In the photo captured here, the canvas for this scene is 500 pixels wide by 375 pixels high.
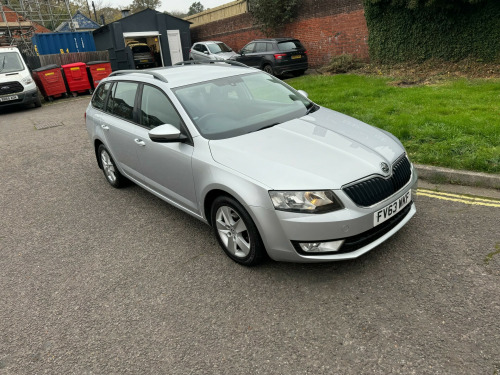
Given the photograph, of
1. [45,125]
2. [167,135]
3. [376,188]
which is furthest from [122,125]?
[45,125]

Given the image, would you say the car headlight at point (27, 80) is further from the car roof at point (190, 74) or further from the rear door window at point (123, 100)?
the car roof at point (190, 74)

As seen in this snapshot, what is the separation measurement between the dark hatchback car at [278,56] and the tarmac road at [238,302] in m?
11.3

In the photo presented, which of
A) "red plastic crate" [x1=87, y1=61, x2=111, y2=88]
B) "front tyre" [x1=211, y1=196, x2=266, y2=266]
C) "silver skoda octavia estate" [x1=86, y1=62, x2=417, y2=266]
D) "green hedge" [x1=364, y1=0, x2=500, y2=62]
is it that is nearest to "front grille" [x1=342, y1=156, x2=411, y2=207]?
"silver skoda octavia estate" [x1=86, y1=62, x2=417, y2=266]

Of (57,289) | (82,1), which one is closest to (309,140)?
(57,289)

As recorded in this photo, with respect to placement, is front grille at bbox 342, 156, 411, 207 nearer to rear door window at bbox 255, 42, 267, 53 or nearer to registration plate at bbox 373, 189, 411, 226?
registration plate at bbox 373, 189, 411, 226

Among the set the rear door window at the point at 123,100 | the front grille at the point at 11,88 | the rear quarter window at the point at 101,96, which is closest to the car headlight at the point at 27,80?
the front grille at the point at 11,88

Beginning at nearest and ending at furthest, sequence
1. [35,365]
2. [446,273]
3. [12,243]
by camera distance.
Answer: [35,365] → [446,273] → [12,243]

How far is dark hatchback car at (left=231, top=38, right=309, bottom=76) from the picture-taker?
14906 mm

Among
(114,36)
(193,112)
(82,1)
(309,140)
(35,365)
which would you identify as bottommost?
(35,365)

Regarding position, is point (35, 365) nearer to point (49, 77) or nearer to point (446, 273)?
point (446, 273)

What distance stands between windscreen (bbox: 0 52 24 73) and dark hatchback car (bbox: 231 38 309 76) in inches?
332

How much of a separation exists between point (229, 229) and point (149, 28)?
947 inches

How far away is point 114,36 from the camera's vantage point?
23.6 meters

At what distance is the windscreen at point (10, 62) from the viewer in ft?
44.9
